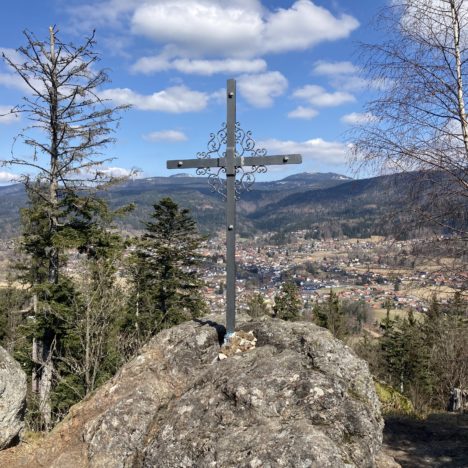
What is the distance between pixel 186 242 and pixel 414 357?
22.1 meters

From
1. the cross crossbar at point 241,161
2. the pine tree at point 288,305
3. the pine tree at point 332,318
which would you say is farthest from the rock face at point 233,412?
the pine tree at point 288,305

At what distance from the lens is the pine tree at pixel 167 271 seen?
22594 mm

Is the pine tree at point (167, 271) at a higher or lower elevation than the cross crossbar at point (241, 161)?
lower

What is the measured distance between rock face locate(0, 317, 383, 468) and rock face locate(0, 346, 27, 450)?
0.32 metres

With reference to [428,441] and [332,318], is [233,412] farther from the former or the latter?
[332,318]

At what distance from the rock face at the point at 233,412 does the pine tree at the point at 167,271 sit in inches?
616

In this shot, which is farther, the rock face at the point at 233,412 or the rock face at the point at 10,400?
the rock face at the point at 10,400

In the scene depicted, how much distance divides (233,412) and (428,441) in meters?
6.66

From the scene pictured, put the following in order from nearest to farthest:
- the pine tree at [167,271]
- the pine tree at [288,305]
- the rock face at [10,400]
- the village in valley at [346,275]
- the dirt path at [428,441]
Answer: the village in valley at [346,275] < the rock face at [10,400] < the dirt path at [428,441] < the pine tree at [167,271] < the pine tree at [288,305]

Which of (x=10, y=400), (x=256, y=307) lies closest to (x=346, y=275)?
(x=256, y=307)

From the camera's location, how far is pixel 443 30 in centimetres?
561

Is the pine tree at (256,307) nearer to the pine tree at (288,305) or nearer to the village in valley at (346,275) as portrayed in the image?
the pine tree at (288,305)

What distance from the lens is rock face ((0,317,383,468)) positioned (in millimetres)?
4551

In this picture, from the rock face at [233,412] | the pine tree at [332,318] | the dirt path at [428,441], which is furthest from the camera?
the pine tree at [332,318]
